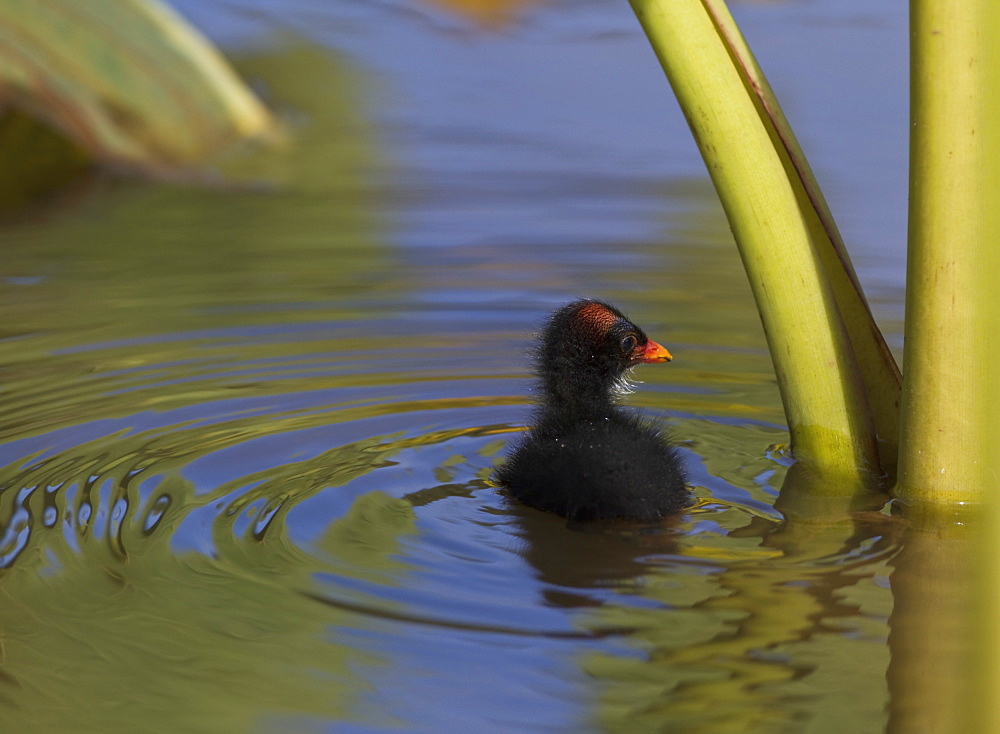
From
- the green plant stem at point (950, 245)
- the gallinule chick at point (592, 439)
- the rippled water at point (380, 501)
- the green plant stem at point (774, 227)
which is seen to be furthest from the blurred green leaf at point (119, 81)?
the green plant stem at point (950, 245)

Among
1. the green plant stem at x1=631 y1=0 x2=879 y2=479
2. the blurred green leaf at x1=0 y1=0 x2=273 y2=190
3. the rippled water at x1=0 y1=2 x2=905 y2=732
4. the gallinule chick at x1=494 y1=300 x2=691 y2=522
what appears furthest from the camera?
the blurred green leaf at x1=0 y1=0 x2=273 y2=190

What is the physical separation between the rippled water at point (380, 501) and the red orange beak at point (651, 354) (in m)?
0.32

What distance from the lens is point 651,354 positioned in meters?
4.14

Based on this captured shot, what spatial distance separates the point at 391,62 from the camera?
473 inches

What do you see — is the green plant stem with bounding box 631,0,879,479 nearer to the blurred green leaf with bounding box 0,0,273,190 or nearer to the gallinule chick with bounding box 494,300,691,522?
the gallinule chick with bounding box 494,300,691,522

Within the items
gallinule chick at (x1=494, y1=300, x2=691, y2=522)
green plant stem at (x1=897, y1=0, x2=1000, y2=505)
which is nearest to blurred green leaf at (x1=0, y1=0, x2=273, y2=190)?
gallinule chick at (x1=494, y1=300, x2=691, y2=522)

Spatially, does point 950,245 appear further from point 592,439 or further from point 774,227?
point 592,439

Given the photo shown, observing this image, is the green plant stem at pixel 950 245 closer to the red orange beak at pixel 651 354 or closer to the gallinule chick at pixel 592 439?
the gallinule chick at pixel 592 439

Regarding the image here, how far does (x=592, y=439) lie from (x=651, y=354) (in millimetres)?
527

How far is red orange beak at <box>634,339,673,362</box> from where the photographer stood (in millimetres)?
4109

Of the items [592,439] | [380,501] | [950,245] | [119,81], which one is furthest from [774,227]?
[119,81]

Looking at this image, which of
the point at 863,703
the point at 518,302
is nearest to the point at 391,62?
the point at 518,302

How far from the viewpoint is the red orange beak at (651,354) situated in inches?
162

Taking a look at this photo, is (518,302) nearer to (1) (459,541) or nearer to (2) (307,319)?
(2) (307,319)
